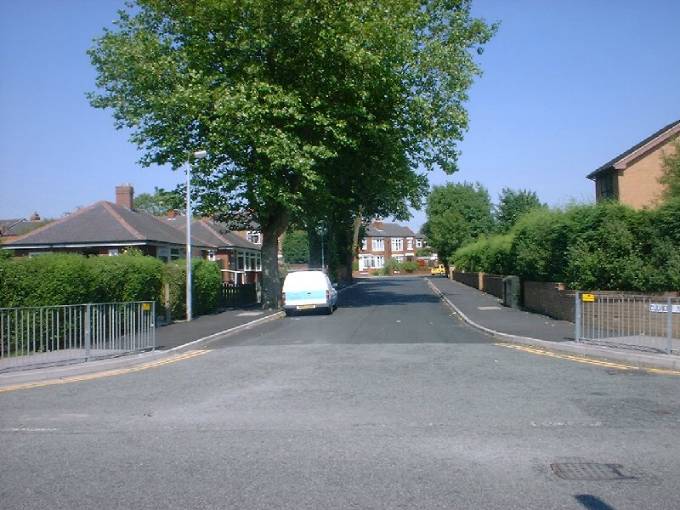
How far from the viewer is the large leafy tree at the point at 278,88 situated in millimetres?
Result: 25125

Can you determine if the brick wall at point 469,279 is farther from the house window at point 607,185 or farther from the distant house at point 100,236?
the distant house at point 100,236

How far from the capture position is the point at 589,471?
6.36 metres

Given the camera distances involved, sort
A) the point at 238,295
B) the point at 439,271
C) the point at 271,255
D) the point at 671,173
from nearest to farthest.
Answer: the point at 671,173 < the point at 271,255 < the point at 238,295 < the point at 439,271

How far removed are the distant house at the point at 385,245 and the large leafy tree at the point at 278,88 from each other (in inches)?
3943

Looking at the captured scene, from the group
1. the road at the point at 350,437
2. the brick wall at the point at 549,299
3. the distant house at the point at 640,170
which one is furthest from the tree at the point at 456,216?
the road at the point at 350,437

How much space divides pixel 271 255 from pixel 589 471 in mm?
25936

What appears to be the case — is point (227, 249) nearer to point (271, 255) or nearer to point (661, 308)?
point (271, 255)

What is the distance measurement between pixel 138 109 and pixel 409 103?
37.1 feet

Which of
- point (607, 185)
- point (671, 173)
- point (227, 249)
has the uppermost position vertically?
point (607, 185)

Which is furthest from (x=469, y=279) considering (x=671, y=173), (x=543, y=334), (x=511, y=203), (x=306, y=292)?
(x=543, y=334)

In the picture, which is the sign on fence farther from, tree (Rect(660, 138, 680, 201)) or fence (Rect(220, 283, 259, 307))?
fence (Rect(220, 283, 259, 307))

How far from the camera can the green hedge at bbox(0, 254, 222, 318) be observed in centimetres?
1497

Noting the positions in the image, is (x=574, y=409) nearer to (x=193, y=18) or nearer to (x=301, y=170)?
(x=301, y=170)

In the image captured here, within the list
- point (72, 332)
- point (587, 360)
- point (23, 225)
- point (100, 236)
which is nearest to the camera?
point (587, 360)
